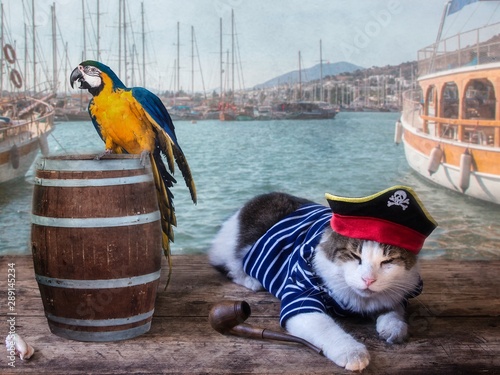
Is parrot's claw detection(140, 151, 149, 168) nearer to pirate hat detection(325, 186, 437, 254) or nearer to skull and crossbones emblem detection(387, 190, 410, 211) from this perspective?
pirate hat detection(325, 186, 437, 254)

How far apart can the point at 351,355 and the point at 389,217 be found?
0.35 meters

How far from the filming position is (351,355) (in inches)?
56.7

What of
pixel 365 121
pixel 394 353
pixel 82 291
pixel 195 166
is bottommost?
pixel 394 353

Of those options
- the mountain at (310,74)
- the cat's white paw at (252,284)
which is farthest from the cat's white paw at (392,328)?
the mountain at (310,74)

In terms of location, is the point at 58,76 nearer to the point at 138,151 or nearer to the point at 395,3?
the point at 138,151

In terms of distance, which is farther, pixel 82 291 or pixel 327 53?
pixel 327 53

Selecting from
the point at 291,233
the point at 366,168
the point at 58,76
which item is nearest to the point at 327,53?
the point at 366,168

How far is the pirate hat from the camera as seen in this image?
1.54m

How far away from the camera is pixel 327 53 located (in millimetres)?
3312

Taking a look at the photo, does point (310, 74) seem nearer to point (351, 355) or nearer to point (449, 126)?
point (449, 126)

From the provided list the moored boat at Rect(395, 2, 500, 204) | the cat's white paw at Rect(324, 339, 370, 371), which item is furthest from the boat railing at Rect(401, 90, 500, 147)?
the cat's white paw at Rect(324, 339, 370, 371)

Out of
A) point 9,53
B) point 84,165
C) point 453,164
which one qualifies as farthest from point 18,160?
point 453,164

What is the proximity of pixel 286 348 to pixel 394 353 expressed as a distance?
0.88 feet

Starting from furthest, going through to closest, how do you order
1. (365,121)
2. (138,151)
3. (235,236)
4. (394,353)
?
1. (365,121)
2. (235,236)
3. (138,151)
4. (394,353)
